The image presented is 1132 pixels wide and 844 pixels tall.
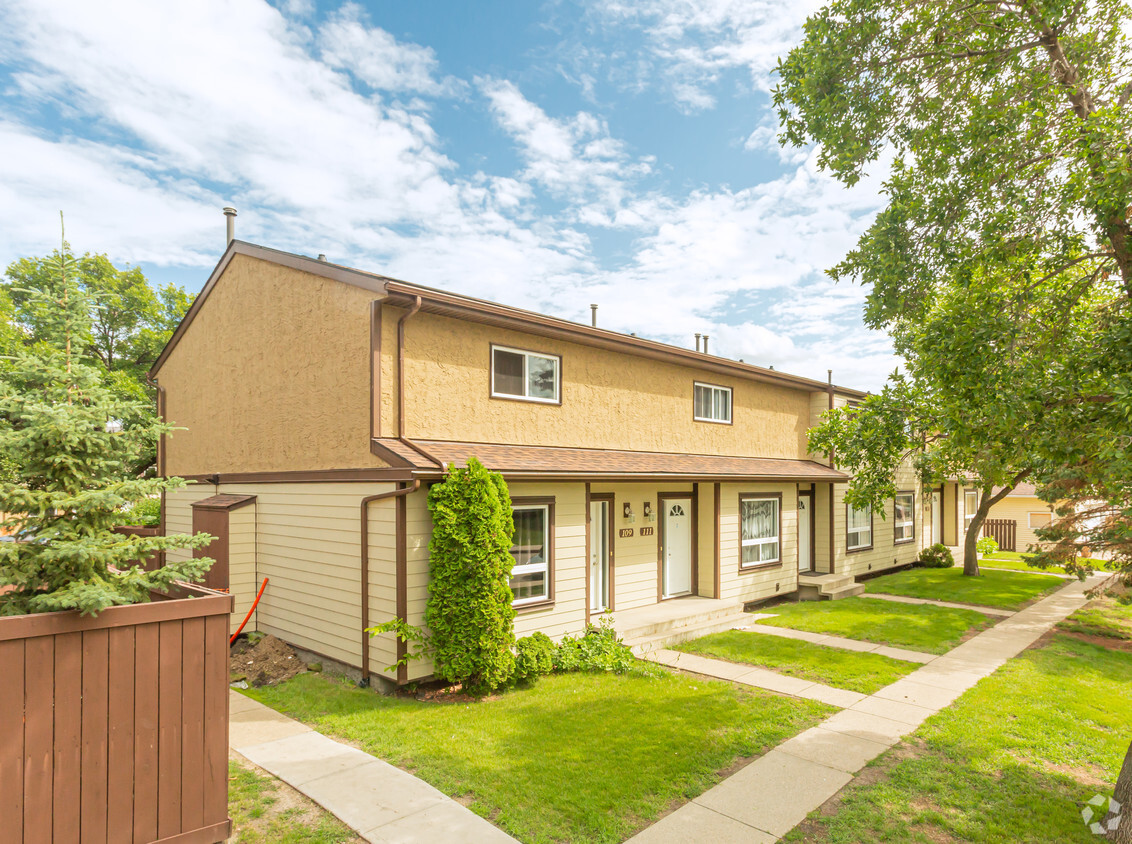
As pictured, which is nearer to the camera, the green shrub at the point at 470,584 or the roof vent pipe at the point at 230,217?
the green shrub at the point at 470,584

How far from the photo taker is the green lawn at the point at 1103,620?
13.2 metres

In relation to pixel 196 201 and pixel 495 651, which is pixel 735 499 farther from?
pixel 196 201

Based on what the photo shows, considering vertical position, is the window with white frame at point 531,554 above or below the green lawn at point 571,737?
above

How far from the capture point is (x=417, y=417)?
9.48 m

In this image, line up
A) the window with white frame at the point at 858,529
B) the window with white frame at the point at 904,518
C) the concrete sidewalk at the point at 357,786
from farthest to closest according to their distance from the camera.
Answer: the window with white frame at the point at 904,518 → the window with white frame at the point at 858,529 → the concrete sidewalk at the point at 357,786

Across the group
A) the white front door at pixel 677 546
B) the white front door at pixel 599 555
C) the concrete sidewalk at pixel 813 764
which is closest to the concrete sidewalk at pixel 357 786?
the concrete sidewalk at pixel 813 764

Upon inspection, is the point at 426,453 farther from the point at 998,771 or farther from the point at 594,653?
the point at 998,771

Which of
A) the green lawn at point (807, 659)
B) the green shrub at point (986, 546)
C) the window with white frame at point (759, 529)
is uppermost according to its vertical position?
the window with white frame at point (759, 529)

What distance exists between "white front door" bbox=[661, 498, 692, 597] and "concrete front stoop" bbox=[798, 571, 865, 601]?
13.3ft

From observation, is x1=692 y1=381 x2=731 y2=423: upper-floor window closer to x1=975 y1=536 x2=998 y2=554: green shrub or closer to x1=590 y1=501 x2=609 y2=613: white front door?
x1=590 y1=501 x2=609 y2=613: white front door

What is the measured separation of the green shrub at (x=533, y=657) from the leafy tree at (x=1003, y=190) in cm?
647

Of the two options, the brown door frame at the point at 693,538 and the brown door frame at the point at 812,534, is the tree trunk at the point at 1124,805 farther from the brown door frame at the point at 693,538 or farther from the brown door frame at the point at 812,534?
the brown door frame at the point at 812,534

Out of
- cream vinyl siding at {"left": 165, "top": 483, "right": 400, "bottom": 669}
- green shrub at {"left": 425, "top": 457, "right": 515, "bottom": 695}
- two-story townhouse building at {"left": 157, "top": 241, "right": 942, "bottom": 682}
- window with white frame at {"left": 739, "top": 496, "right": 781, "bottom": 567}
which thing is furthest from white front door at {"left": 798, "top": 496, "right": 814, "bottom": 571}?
cream vinyl siding at {"left": 165, "top": 483, "right": 400, "bottom": 669}

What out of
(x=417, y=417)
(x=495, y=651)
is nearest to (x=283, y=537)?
(x=417, y=417)
